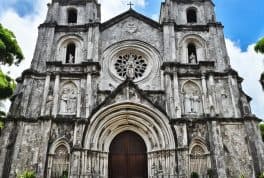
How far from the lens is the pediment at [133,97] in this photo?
16.1m

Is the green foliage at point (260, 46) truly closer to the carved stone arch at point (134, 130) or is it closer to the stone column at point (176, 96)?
the stone column at point (176, 96)

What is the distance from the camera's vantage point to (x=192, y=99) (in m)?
16.8

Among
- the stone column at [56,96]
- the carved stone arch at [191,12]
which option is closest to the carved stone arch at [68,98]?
the stone column at [56,96]

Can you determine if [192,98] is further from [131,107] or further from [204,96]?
[131,107]

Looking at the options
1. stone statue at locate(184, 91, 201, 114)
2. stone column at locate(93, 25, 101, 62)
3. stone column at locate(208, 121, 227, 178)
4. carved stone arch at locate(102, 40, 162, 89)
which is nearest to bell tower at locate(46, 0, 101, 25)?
stone column at locate(93, 25, 101, 62)

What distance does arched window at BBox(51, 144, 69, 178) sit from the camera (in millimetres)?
14600

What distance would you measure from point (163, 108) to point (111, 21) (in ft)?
23.9

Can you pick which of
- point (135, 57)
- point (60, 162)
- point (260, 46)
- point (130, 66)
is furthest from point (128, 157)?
point (260, 46)

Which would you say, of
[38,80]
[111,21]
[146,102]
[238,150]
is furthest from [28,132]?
[238,150]

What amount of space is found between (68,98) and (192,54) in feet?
27.2

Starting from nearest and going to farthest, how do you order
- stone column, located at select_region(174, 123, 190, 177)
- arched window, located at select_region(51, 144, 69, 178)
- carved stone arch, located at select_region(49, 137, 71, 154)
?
stone column, located at select_region(174, 123, 190, 177) → arched window, located at select_region(51, 144, 69, 178) → carved stone arch, located at select_region(49, 137, 71, 154)

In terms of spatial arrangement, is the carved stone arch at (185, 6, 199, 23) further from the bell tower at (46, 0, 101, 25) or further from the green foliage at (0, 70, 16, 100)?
the green foliage at (0, 70, 16, 100)

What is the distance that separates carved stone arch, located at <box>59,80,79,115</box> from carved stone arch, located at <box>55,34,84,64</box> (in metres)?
1.88

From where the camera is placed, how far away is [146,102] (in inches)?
637
